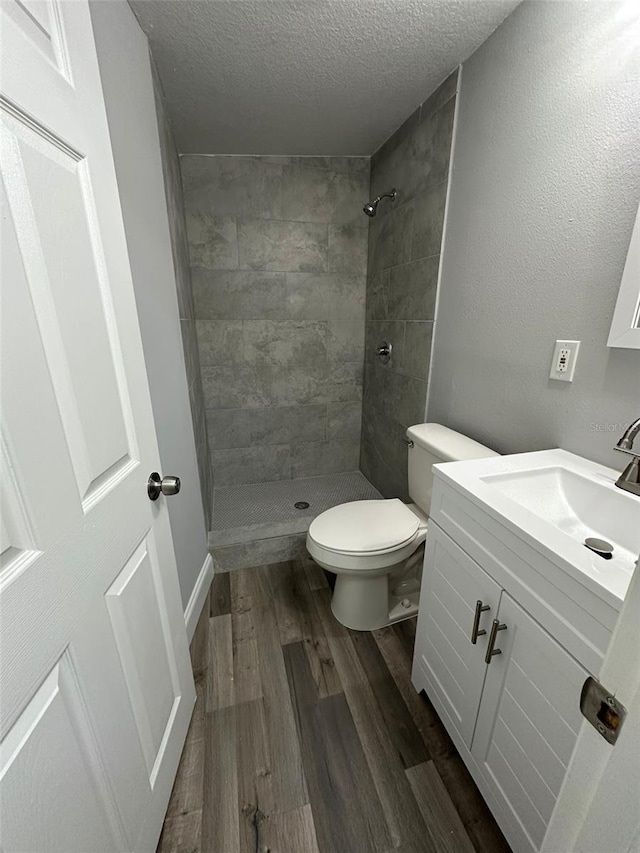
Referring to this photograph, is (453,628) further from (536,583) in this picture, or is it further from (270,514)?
(270,514)

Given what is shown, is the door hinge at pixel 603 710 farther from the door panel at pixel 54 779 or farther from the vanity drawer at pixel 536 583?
the door panel at pixel 54 779

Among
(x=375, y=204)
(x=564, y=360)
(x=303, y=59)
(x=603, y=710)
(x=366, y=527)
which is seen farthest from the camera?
Answer: (x=375, y=204)

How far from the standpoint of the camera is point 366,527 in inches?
57.1

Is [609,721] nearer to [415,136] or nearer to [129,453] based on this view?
[129,453]

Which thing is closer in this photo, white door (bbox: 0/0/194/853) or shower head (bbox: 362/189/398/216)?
white door (bbox: 0/0/194/853)

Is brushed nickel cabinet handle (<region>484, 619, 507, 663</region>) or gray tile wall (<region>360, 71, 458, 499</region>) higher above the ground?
gray tile wall (<region>360, 71, 458, 499</region>)

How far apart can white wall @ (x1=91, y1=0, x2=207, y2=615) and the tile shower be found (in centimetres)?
51

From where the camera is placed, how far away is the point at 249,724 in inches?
45.9

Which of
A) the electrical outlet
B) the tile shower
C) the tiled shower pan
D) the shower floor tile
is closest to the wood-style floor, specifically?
the tiled shower pan

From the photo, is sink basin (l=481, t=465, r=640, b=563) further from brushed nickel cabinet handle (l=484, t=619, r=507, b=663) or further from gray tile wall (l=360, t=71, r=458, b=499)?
gray tile wall (l=360, t=71, r=458, b=499)

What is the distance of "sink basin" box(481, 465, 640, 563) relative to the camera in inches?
32.8

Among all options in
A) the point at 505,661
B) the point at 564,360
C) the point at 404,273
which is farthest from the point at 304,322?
the point at 505,661

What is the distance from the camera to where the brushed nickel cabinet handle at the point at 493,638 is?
797mm

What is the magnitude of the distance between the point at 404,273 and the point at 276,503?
157 cm
